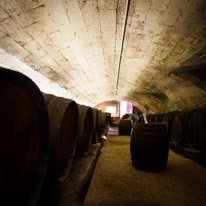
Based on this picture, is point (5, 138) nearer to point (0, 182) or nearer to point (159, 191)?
point (0, 182)

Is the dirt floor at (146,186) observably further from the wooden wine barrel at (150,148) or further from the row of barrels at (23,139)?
the row of barrels at (23,139)

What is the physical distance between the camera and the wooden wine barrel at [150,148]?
2.21 meters

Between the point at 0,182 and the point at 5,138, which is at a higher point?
the point at 5,138

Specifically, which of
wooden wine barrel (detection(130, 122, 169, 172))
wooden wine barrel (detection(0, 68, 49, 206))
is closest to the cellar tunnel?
wooden wine barrel (detection(0, 68, 49, 206))

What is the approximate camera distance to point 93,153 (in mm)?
2422

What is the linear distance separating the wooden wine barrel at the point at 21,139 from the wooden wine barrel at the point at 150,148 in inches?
70.6

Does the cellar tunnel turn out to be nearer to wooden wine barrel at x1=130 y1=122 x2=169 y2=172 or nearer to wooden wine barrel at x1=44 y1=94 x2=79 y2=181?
wooden wine barrel at x1=44 y1=94 x2=79 y2=181

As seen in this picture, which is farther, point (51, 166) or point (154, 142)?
point (154, 142)

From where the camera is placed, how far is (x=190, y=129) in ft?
10.2

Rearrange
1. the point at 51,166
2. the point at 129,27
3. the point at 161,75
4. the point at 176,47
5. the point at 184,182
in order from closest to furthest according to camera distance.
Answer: the point at 51,166 → the point at 184,182 → the point at 129,27 → the point at 176,47 → the point at 161,75

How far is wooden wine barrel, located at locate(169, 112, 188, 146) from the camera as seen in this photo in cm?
341

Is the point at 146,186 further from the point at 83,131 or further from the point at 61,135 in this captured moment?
the point at 61,135

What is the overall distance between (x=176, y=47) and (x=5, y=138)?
195 inches

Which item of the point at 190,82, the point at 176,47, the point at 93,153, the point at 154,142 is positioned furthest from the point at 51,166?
the point at 190,82
